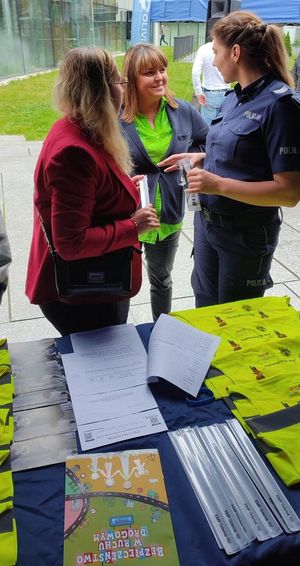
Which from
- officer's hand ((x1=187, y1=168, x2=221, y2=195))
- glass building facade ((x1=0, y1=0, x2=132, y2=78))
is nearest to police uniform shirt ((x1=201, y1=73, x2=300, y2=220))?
officer's hand ((x1=187, y1=168, x2=221, y2=195))

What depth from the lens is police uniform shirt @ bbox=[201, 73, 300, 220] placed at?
1620mm

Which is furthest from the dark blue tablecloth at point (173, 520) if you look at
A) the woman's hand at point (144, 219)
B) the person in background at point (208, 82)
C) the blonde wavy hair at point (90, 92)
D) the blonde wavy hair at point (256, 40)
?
the person in background at point (208, 82)

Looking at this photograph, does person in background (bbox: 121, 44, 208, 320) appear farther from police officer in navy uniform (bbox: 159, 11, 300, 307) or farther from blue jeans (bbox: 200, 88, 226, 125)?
blue jeans (bbox: 200, 88, 226, 125)

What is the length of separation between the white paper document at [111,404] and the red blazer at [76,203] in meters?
0.44

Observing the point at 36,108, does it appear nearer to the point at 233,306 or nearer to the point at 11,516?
the point at 233,306

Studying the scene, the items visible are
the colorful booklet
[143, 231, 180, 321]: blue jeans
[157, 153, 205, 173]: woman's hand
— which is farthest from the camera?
[143, 231, 180, 321]: blue jeans

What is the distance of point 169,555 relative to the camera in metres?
0.88

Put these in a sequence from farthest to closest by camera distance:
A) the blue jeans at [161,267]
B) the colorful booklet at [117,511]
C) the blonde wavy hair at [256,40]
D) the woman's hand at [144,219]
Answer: the blue jeans at [161,267] → the blonde wavy hair at [256,40] → the woman's hand at [144,219] → the colorful booklet at [117,511]

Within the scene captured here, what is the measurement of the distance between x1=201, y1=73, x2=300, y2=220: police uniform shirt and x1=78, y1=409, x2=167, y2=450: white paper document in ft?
3.34

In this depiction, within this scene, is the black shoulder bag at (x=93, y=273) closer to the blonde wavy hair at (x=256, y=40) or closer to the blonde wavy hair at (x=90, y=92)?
the blonde wavy hair at (x=90, y=92)

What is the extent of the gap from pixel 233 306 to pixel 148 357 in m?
0.45

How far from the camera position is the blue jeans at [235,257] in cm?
189

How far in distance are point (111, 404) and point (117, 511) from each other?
339 millimetres

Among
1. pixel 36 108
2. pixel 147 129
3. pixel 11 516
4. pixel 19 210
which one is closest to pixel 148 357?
pixel 11 516
